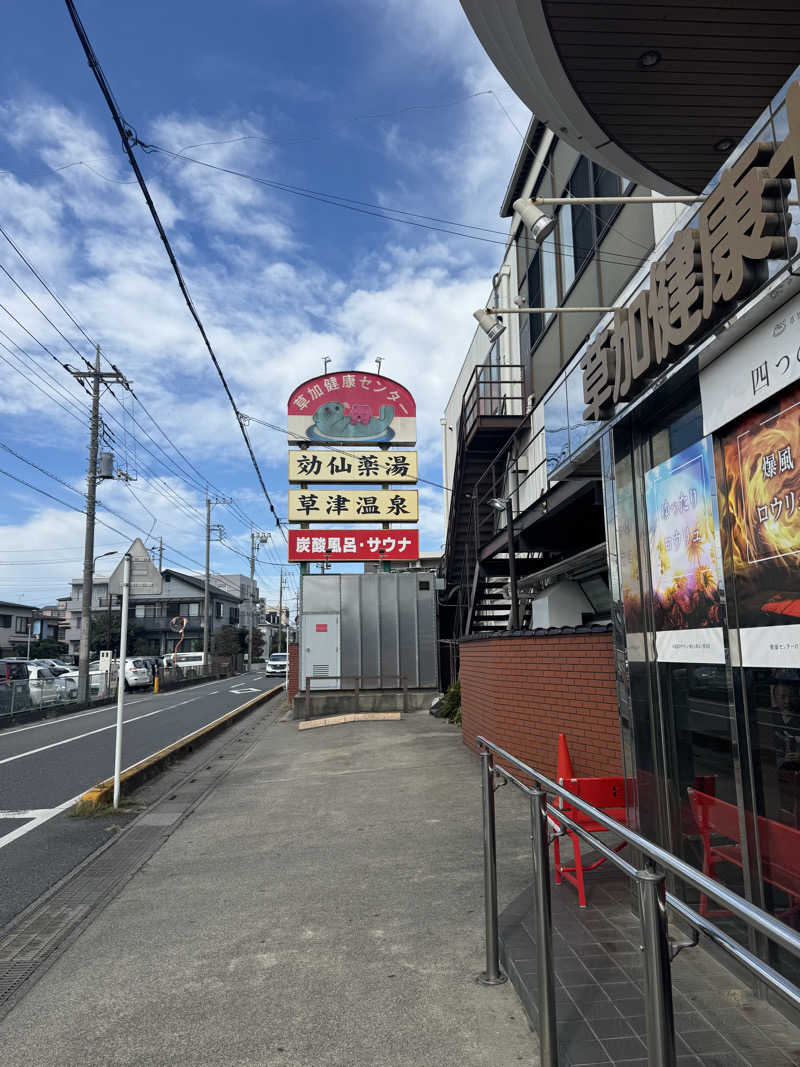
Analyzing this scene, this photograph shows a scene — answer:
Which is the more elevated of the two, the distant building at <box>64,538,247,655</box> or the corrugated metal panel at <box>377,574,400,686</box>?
the distant building at <box>64,538,247,655</box>

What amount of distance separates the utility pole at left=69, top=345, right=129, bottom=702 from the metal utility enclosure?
8796 millimetres

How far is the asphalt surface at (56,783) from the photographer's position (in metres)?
6.18

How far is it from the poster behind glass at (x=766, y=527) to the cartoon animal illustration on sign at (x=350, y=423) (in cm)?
2041

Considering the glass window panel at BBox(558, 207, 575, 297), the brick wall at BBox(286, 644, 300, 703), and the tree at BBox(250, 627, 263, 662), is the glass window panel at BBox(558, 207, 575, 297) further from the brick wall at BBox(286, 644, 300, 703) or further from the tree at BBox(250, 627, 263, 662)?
the tree at BBox(250, 627, 263, 662)

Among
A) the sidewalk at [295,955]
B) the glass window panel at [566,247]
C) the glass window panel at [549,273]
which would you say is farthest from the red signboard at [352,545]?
the sidewalk at [295,955]

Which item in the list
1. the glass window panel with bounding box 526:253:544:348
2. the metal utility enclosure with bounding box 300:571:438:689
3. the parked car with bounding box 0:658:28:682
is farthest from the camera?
the parked car with bounding box 0:658:28:682

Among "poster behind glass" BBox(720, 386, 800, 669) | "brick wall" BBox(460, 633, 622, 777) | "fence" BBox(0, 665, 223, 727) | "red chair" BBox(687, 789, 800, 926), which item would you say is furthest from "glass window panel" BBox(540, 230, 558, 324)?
"fence" BBox(0, 665, 223, 727)

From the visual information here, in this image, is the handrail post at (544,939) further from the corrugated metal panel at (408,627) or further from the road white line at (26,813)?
the corrugated metal panel at (408,627)

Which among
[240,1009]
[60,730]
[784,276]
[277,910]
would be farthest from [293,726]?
[784,276]

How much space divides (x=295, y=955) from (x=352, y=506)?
1919 centimetres

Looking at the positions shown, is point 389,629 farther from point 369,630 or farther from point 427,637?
point 427,637

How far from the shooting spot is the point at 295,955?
163 inches

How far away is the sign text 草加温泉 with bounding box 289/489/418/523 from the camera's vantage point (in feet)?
75.1

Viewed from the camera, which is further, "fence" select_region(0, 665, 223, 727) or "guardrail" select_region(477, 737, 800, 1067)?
"fence" select_region(0, 665, 223, 727)
